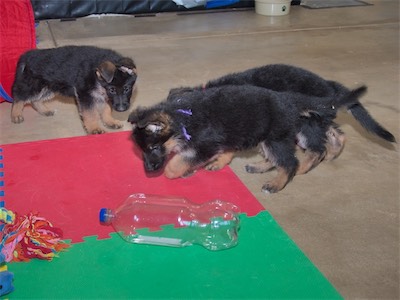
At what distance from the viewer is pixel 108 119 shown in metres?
4.98

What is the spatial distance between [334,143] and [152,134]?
1.75 m

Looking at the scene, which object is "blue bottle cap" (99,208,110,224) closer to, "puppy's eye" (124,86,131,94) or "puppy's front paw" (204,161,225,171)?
"puppy's front paw" (204,161,225,171)

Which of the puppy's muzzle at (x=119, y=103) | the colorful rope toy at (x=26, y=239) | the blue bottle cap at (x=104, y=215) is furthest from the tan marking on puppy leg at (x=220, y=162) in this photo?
the colorful rope toy at (x=26, y=239)

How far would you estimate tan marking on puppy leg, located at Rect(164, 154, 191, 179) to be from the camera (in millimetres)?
3831

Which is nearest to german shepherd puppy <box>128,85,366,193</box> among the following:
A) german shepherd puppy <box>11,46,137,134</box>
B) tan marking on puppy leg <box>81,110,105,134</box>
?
german shepherd puppy <box>11,46,137,134</box>

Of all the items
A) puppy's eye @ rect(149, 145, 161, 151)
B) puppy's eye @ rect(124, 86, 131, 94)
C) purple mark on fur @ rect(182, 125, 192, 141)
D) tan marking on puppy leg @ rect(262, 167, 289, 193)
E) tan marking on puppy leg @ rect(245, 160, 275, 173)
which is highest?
purple mark on fur @ rect(182, 125, 192, 141)

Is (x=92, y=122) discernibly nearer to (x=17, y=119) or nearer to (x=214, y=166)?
(x=17, y=119)

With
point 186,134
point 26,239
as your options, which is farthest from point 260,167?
point 26,239

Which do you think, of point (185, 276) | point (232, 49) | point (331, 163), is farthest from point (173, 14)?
point (185, 276)

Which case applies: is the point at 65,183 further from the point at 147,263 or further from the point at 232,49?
the point at 232,49

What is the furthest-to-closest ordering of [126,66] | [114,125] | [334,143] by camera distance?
[114,125]
[126,66]
[334,143]

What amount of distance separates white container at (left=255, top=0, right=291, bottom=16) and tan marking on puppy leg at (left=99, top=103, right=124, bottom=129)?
5.88 metres

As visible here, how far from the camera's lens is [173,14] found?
393 inches

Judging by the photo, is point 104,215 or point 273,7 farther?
point 273,7
